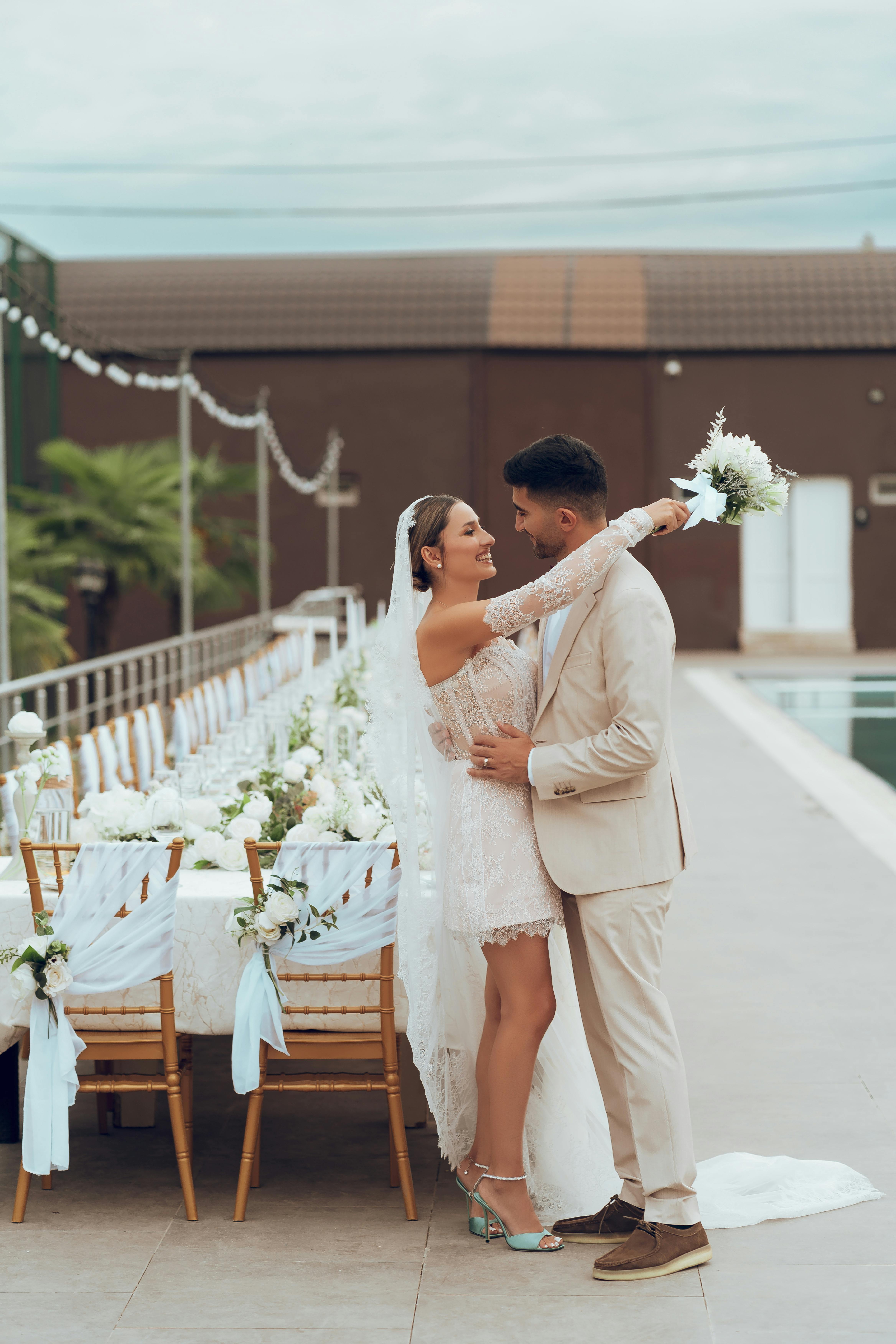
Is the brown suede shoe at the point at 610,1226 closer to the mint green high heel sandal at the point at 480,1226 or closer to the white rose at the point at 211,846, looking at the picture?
the mint green high heel sandal at the point at 480,1226

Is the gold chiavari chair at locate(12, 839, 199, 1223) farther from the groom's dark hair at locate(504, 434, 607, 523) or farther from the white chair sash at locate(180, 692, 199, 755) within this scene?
the white chair sash at locate(180, 692, 199, 755)

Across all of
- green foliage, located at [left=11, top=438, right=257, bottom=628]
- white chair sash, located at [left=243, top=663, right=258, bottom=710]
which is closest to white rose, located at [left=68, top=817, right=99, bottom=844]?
white chair sash, located at [left=243, top=663, right=258, bottom=710]

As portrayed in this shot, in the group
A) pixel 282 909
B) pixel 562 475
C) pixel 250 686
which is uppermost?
pixel 562 475

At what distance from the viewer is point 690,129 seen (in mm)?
24984

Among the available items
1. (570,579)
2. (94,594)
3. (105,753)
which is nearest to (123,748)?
(105,753)

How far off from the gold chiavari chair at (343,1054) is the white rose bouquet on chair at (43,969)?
44 centimetres

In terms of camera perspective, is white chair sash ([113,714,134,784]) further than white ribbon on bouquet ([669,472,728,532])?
Yes

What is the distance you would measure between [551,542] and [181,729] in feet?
12.8

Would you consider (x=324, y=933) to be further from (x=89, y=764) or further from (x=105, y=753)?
(x=105, y=753)

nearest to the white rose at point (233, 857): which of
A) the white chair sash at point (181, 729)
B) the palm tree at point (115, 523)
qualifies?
the white chair sash at point (181, 729)

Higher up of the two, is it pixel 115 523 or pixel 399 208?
pixel 399 208

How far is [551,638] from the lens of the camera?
312 cm

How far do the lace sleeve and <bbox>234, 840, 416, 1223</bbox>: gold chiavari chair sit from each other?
0.66m

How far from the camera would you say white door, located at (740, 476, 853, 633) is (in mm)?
20562
